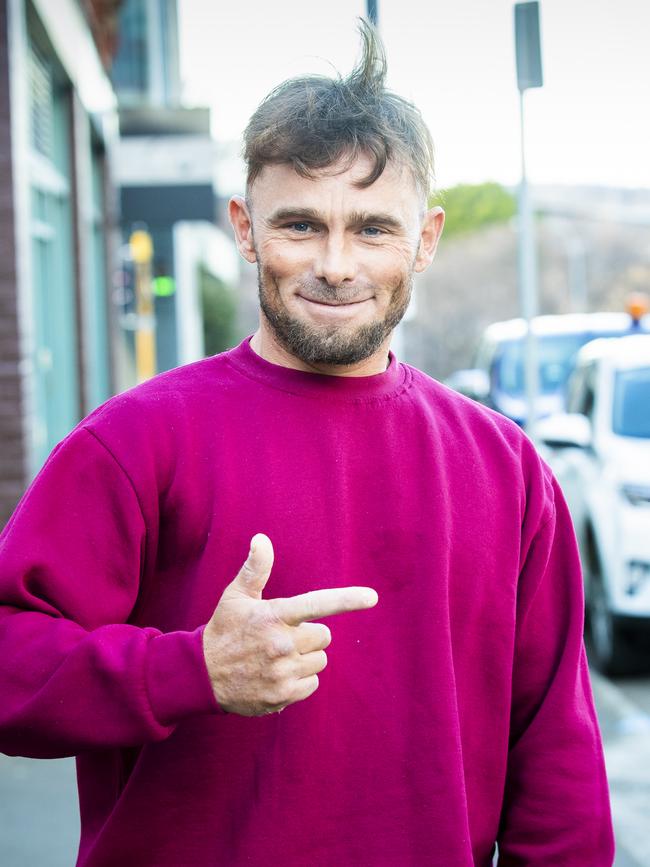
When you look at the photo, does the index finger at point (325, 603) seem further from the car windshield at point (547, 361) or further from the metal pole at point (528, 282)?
the car windshield at point (547, 361)

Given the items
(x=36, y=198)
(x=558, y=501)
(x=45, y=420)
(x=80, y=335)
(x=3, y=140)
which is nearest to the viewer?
(x=558, y=501)

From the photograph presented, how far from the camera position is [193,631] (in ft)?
6.35

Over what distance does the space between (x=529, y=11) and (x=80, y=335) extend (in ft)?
21.6

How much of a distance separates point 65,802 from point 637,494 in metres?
3.45

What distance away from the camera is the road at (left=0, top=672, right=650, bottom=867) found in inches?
174

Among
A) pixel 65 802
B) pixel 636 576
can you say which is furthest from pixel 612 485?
pixel 65 802

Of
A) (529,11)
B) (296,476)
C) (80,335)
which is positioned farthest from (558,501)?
(80,335)

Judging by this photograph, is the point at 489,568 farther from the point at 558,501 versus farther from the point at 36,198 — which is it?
the point at 36,198

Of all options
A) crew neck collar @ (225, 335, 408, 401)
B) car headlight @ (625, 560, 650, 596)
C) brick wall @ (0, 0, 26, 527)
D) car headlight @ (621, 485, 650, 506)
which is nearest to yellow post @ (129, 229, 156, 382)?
brick wall @ (0, 0, 26, 527)

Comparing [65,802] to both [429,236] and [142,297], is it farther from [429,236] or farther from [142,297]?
[142,297]

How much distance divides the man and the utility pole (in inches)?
148

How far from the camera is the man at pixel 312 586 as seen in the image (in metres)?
1.89

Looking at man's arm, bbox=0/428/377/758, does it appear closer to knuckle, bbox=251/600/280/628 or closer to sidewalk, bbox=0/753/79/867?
knuckle, bbox=251/600/280/628

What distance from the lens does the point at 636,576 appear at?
6781 millimetres
